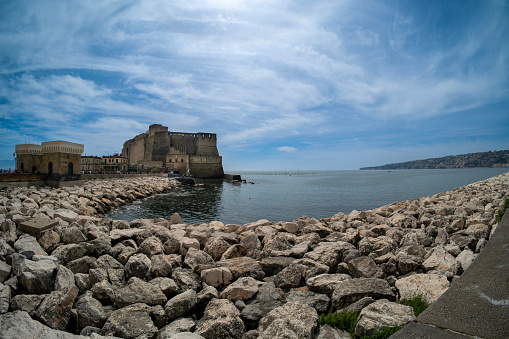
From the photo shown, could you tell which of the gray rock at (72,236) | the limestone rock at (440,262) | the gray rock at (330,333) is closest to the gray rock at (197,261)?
the gray rock at (330,333)

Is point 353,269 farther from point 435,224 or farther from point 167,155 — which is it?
point 167,155

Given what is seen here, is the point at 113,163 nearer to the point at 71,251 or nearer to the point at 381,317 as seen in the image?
the point at 71,251

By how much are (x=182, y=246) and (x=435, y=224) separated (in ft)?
16.6

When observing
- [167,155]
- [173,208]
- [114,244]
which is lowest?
[173,208]

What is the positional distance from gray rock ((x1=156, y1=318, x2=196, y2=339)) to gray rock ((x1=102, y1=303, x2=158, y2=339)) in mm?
70

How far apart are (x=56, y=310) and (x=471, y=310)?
3.57m

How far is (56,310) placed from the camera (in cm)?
246

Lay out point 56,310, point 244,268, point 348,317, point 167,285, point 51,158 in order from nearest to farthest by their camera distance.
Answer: point 348,317 → point 56,310 → point 167,285 → point 244,268 → point 51,158

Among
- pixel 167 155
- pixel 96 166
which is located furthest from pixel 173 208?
pixel 96 166

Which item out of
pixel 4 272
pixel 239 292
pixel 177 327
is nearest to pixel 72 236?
pixel 4 272

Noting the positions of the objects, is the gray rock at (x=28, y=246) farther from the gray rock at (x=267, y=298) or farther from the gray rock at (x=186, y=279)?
the gray rock at (x=267, y=298)

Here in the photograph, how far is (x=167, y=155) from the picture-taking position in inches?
1695

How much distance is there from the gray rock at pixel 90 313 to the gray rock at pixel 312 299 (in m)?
1.80

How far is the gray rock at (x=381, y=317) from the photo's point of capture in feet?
6.79
